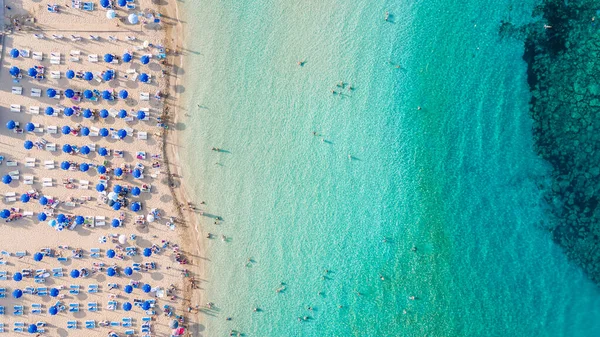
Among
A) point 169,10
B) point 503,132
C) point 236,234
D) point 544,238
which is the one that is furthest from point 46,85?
point 544,238

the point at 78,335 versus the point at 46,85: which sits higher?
the point at 46,85

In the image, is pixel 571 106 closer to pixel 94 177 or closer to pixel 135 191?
pixel 135 191

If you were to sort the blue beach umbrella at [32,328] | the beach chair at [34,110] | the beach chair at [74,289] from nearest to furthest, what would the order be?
the blue beach umbrella at [32,328], the beach chair at [34,110], the beach chair at [74,289]

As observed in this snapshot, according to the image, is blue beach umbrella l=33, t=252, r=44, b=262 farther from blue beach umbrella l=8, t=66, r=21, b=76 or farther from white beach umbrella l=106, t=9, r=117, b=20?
white beach umbrella l=106, t=9, r=117, b=20

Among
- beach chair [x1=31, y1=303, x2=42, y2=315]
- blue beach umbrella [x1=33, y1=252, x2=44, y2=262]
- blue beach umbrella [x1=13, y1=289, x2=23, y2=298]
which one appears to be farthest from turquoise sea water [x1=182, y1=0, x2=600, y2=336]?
blue beach umbrella [x1=13, y1=289, x2=23, y2=298]

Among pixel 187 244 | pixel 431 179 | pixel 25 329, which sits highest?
pixel 431 179

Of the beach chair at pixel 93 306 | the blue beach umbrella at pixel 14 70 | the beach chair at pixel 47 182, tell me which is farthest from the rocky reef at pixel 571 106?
the blue beach umbrella at pixel 14 70

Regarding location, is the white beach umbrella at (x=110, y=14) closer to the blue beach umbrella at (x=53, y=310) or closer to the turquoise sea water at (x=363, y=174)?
the turquoise sea water at (x=363, y=174)

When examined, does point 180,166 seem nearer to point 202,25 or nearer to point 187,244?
point 187,244
